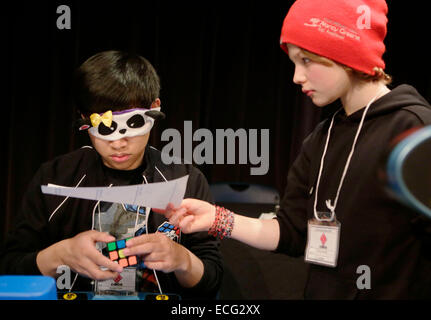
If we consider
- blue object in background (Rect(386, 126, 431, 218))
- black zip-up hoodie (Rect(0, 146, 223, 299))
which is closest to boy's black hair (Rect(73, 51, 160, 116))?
black zip-up hoodie (Rect(0, 146, 223, 299))

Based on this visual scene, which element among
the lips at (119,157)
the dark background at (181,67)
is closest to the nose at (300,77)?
the lips at (119,157)

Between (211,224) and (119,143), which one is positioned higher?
(119,143)

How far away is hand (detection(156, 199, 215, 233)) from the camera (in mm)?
1174

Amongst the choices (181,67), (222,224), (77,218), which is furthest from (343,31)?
(181,67)

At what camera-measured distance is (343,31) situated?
110 centimetres

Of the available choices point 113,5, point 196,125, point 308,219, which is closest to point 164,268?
point 308,219

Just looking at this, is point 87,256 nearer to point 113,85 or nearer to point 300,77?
point 113,85

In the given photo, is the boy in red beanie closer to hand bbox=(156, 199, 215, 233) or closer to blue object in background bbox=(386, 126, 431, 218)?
hand bbox=(156, 199, 215, 233)

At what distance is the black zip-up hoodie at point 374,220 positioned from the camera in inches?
40.8

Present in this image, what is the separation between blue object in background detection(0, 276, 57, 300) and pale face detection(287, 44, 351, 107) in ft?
2.69

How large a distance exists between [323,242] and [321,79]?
0.47m

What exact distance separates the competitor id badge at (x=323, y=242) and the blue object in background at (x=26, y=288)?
2.41 feet
